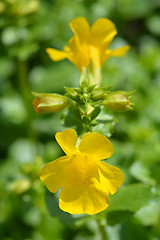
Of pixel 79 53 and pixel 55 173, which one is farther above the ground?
pixel 79 53

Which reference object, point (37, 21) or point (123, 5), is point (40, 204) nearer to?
point (37, 21)

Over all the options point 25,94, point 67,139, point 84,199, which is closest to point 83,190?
point 84,199

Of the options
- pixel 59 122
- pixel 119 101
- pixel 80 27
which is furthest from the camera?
pixel 59 122

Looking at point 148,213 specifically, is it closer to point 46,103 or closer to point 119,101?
point 119,101

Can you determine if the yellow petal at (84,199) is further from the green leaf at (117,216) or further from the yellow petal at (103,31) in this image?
the yellow petal at (103,31)

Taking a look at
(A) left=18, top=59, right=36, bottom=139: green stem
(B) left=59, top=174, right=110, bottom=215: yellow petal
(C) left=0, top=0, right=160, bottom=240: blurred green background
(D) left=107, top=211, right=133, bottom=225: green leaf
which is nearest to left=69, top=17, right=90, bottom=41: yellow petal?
(C) left=0, top=0, right=160, bottom=240: blurred green background

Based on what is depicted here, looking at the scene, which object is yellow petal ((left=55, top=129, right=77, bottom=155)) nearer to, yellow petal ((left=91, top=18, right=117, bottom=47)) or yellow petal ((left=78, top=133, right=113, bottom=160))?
yellow petal ((left=78, top=133, right=113, bottom=160))

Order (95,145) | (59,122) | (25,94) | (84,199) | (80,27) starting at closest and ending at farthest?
(95,145) < (84,199) < (80,27) < (59,122) < (25,94)
